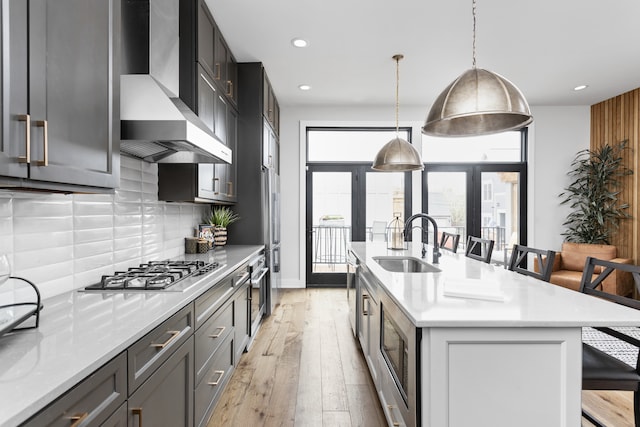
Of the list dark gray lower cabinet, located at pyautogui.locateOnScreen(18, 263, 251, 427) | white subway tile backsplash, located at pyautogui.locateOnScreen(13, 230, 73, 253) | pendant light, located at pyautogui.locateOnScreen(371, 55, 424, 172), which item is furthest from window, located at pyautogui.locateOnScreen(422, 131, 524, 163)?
white subway tile backsplash, located at pyautogui.locateOnScreen(13, 230, 73, 253)

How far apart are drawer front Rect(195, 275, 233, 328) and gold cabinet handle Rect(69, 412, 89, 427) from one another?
78 centimetres

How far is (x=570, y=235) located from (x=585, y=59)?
2.67 metres

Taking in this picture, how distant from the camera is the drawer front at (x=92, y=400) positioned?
2.48 ft

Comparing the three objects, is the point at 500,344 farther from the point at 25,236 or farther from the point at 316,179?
the point at 316,179

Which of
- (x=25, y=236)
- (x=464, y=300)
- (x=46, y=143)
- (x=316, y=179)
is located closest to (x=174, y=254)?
(x=25, y=236)

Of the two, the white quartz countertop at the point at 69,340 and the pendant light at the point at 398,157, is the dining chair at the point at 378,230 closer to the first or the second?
the pendant light at the point at 398,157

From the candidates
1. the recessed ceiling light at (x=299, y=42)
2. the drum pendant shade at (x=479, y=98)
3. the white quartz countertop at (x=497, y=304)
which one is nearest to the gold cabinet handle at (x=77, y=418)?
the white quartz countertop at (x=497, y=304)

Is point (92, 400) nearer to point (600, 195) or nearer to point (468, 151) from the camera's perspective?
point (468, 151)

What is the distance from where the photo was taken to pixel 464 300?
4.75 ft

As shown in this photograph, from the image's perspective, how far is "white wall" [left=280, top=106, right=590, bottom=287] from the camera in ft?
17.8

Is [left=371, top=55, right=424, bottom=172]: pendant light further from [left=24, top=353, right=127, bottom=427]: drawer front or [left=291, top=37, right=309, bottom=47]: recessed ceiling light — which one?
[left=24, top=353, right=127, bottom=427]: drawer front

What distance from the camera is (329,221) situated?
559 cm

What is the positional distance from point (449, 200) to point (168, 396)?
5.11 m

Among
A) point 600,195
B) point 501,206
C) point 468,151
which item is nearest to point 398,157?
point 468,151
